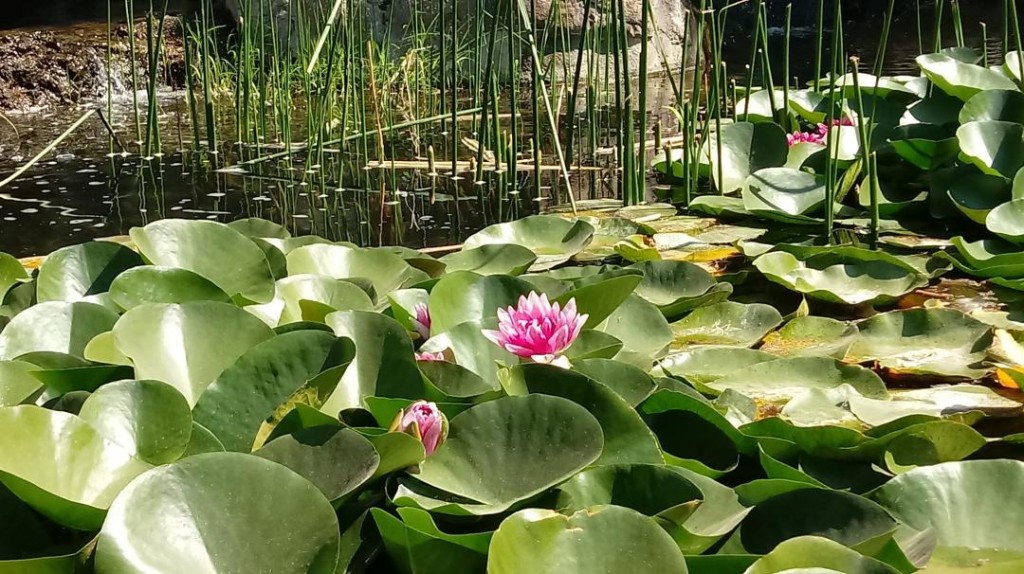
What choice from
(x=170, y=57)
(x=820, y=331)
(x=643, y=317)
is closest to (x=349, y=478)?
(x=643, y=317)

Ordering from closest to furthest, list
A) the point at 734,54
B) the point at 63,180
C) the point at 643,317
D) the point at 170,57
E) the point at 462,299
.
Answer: the point at 462,299
the point at 643,317
the point at 63,180
the point at 170,57
the point at 734,54

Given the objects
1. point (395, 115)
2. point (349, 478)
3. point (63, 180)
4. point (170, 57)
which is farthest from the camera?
point (170, 57)

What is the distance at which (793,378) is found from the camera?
1438 mm

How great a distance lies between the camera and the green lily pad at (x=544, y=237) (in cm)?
211

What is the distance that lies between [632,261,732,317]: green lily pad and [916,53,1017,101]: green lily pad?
1.08 m

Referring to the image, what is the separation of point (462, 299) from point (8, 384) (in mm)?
551

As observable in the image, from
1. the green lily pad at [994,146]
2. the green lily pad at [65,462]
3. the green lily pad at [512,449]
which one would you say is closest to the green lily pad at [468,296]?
the green lily pad at [512,449]

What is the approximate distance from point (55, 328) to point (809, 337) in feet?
3.47

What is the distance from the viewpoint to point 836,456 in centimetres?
113

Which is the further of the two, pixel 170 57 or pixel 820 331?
pixel 170 57

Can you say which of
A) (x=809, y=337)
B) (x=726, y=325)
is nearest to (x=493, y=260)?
(x=726, y=325)

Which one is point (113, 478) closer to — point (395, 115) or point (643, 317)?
point (643, 317)

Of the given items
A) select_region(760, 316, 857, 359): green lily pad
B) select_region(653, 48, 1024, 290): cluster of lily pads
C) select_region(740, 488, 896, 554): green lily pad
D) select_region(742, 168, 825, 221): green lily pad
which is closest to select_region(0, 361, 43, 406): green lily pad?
select_region(740, 488, 896, 554): green lily pad

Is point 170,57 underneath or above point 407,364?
above
